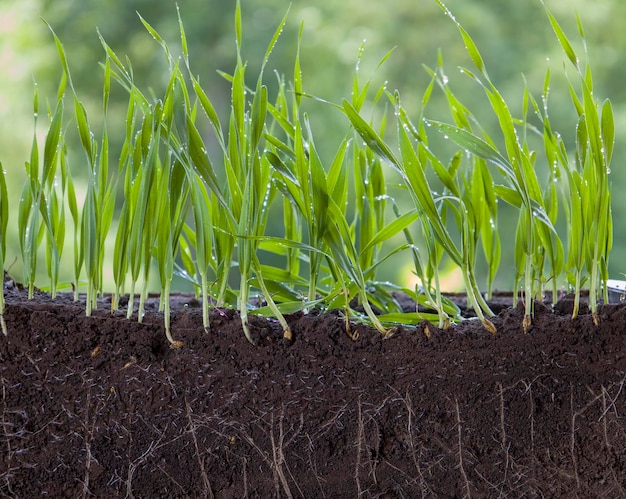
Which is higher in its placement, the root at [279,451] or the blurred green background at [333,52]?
the blurred green background at [333,52]

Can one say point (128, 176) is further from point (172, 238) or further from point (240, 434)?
point (240, 434)

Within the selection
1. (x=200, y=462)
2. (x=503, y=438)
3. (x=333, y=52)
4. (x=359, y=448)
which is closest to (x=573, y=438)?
(x=503, y=438)

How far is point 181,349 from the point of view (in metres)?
0.64

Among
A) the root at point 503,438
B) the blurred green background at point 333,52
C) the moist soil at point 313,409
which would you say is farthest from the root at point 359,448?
the blurred green background at point 333,52

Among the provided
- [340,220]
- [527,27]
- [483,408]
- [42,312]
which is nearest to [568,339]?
[483,408]

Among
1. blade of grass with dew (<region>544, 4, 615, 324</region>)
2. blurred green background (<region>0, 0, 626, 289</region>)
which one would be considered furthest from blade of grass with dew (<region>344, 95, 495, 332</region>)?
blurred green background (<region>0, 0, 626, 289</region>)

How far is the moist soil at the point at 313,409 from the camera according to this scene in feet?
2.02

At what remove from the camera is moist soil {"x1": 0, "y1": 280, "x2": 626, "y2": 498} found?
24.3 inches

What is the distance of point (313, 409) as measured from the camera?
0.63 m

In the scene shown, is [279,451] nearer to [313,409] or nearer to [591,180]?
[313,409]

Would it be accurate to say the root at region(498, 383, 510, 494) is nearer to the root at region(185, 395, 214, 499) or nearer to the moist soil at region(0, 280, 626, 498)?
the moist soil at region(0, 280, 626, 498)

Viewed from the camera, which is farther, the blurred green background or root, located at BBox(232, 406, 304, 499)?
the blurred green background

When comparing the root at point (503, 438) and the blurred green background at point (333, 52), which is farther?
the blurred green background at point (333, 52)

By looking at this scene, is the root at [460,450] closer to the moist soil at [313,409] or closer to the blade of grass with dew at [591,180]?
the moist soil at [313,409]
